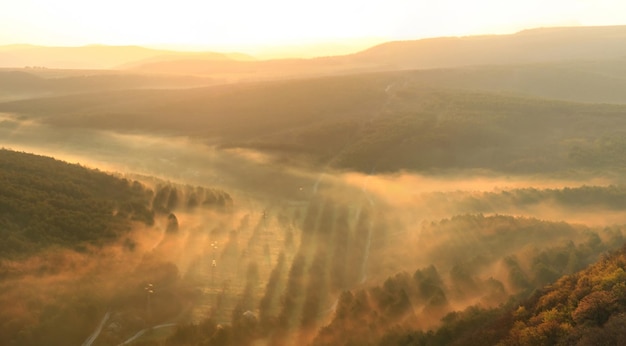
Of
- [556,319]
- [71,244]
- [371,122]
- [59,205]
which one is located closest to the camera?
[556,319]

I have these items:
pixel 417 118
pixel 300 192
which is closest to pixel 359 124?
pixel 417 118

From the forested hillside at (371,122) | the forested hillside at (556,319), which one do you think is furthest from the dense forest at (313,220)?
the forested hillside at (371,122)

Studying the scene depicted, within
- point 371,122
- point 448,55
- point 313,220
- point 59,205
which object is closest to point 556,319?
point 313,220

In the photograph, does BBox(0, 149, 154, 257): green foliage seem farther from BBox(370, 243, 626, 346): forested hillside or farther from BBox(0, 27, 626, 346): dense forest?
BBox(370, 243, 626, 346): forested hillside

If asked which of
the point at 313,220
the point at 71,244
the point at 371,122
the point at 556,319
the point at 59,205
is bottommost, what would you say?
the point at 313,220

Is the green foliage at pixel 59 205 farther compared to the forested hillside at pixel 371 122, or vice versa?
the forested hillside at pixel 371 122

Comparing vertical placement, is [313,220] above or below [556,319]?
below

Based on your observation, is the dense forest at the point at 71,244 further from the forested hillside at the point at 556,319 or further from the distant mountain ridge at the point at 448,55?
the distant mountain ridge at the point at 448,55

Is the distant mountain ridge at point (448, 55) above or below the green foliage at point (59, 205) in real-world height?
above

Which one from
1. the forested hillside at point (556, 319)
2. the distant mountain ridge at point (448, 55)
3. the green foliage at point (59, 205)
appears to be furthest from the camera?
the distant mountain ridge at point (448, 55)

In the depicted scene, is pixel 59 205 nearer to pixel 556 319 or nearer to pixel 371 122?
pixel 556 319

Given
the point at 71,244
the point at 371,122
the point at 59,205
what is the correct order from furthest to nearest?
the point at 371,122
the point at 59,205
the point at 71,244

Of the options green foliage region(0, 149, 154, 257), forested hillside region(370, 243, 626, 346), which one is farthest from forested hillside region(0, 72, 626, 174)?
forested hillside region(370, 243, 626, 346)

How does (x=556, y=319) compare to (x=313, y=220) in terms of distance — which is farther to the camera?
(x=313, y=220)
